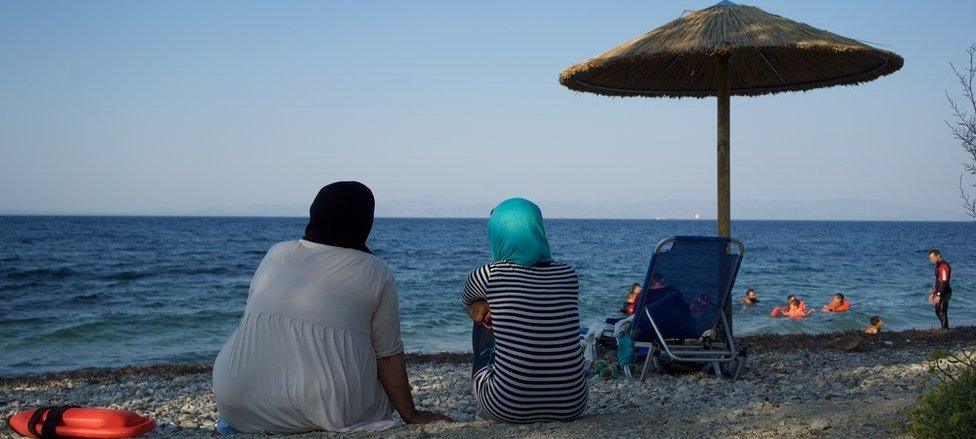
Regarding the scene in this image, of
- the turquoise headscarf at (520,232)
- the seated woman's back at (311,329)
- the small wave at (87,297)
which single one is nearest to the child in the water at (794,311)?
the turquoise headscarf at (520,232)

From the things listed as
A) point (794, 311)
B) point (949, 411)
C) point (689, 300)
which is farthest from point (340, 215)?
point (794, 311)

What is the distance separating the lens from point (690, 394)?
562 centimetres

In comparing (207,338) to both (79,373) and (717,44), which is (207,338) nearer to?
(79,373)

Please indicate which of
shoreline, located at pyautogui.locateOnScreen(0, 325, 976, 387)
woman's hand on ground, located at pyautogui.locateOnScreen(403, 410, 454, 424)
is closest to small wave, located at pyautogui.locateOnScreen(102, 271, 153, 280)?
shoreline, located at pyautogui.locateOnScreen(0, 325, 976, 387)

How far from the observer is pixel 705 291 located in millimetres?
6086

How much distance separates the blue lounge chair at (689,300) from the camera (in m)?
6.00

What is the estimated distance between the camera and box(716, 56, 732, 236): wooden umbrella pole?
6.38 meters

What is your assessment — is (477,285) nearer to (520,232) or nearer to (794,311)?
(520,232)

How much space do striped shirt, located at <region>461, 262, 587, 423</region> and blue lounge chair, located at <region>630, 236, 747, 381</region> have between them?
89.9 inches

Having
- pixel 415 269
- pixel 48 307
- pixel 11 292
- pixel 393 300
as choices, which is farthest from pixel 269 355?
pixel 415 269

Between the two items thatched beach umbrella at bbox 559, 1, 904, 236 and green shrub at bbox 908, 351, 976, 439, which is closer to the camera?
green shrub at bbox 908, 351, 976, 439

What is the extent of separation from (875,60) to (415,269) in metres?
25.2

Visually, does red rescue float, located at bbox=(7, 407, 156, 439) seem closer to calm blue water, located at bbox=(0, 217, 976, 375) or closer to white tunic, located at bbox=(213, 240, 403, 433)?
white tunic, located at bbox=(213, 240, 403, 433)

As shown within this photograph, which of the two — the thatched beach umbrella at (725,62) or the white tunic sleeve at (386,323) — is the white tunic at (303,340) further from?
the thatched beach umbrella at (725,62)
